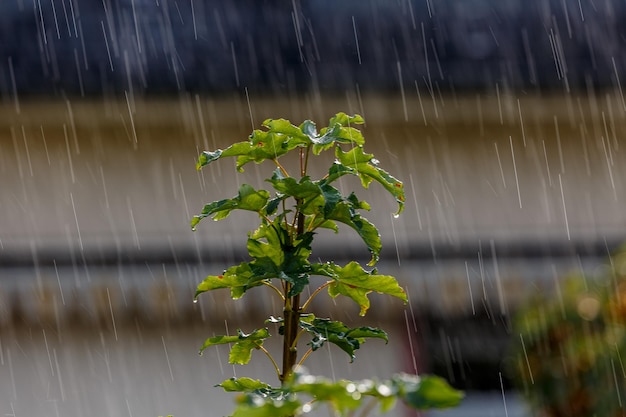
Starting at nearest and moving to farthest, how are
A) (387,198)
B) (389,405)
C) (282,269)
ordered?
1. (389,405)
2. (282,269)
3. (387,198)

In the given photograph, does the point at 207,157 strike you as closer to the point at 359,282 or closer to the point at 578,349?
the point at 359,282

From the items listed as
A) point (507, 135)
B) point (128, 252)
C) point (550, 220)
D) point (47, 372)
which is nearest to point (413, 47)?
point (507, 135)

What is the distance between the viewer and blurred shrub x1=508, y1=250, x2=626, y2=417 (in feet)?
9.60

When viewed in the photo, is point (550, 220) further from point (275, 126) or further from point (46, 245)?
point (275, 126)

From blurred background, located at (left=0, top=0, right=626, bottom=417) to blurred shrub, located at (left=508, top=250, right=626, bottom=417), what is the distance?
1.40 metres

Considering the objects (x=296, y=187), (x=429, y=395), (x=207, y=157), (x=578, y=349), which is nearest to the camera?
(x=429, y=395)

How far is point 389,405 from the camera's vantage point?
64cm

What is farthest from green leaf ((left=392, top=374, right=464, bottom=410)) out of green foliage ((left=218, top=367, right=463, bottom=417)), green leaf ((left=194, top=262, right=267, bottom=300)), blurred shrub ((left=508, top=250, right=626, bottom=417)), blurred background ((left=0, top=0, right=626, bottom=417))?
blurred background ((left=0, top=0, right=626, bottom=417))

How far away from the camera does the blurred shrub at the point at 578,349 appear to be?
2926 mm

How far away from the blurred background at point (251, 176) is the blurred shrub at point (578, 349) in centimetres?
140

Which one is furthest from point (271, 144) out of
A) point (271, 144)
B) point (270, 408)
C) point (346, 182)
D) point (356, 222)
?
point (346, 182)

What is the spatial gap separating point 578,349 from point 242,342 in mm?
2244

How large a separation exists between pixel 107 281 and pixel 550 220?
2204 millimetres

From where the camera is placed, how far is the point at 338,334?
1016mm
